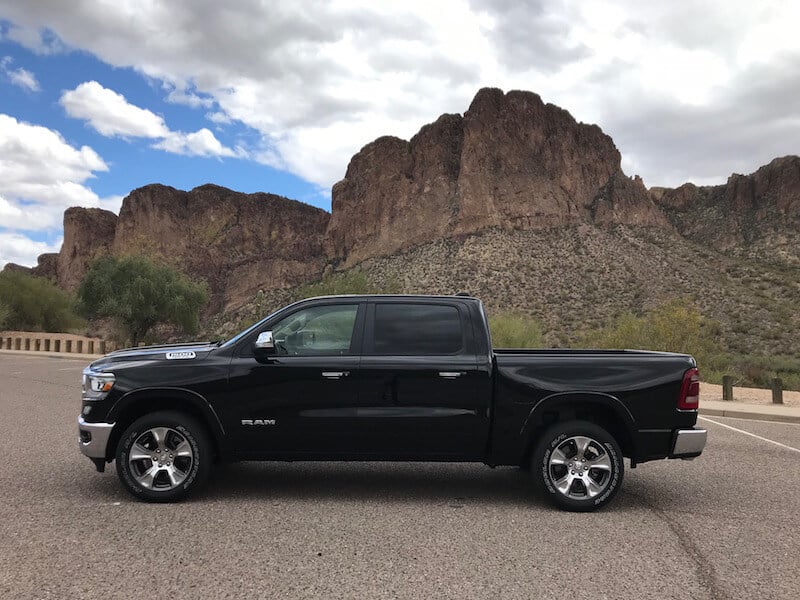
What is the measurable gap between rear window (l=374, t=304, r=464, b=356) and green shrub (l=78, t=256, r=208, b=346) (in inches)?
1600

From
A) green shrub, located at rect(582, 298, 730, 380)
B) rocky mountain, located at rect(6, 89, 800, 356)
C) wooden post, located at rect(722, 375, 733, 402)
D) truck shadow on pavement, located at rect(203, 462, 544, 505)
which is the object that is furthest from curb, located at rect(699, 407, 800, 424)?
rocky mountain, located at rect(6, 89, 800, 356)

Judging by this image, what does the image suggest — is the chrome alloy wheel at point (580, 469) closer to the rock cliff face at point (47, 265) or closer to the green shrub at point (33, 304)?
the green shrub at point (33, 304)

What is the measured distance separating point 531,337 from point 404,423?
3160 cm

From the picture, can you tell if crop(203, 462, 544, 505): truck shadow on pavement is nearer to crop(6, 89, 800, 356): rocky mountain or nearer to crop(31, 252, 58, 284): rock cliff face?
crop(6, 89, 800, 356): rocky mountain

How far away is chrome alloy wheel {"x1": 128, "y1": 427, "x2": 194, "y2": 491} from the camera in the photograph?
19.6 ft

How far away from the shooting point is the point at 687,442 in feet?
19.7

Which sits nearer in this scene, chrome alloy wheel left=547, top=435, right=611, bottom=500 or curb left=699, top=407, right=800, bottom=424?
chrome alloy wheel left=547, top=435, right=611, bottom=500

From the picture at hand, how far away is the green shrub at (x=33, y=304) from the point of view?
63188mm

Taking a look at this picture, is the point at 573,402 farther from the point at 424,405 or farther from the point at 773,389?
the point at 773,389

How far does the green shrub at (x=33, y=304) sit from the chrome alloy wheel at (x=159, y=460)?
6104 cm

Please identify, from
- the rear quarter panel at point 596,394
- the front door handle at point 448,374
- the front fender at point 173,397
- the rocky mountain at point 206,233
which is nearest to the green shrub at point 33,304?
the rocky mountain at point 206,233

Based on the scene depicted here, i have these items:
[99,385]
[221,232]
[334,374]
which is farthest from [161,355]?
[221,232]

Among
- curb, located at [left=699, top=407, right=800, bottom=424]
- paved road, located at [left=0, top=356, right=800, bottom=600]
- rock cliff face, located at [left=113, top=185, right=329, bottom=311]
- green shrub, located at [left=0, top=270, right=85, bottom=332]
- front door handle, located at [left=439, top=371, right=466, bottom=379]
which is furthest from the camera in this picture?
rock cliff face, located at [left=113, top=185, right=329, bottom=311]

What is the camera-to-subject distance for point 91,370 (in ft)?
20.4
